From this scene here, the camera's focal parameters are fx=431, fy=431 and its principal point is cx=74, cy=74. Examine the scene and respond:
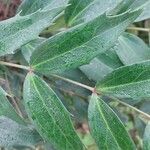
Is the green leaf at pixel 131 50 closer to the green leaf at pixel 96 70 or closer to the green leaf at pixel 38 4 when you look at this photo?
the green leaf at pixel 96 70

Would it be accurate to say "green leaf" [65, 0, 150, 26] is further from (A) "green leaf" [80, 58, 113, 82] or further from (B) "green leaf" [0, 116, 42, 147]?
(B) "green leaf" [0, 116, 42, 147]

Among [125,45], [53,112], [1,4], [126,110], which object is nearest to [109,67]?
[125,45]

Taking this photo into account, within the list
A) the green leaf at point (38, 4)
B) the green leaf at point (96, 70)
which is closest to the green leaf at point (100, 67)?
the green leaf at point (96, 70)

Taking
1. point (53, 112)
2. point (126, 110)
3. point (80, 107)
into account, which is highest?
point (53, 112)

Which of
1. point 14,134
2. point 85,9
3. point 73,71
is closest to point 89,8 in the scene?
point 85,9

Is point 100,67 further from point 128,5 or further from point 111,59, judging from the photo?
point 128,5

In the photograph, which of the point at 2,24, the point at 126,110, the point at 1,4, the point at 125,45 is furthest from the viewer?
the point at 126,110

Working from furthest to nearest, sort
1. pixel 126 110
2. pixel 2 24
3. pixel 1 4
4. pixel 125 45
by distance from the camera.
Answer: pixel 126 110 < pixel 1 4 < pixel 125 45 < pixel 2 24

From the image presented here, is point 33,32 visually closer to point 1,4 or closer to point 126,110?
point 1,4
